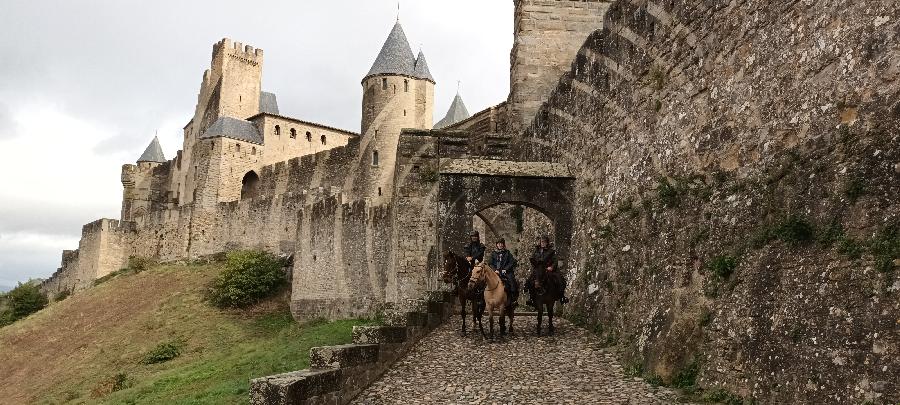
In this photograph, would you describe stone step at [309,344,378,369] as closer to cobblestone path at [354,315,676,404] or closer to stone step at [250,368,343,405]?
stone step at [250,368,343,405]

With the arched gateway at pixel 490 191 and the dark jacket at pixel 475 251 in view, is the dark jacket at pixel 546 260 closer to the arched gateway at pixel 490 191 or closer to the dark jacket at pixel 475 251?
the dark jacket at pixel 475 251

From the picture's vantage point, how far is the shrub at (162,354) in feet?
79.3

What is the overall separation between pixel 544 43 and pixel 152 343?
1715cm

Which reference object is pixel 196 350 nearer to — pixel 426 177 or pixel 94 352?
pixel 94 352

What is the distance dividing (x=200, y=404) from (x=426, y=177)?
6.98m

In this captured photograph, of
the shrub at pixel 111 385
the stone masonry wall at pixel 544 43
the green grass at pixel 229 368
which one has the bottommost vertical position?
the shrub at pixel 111 385

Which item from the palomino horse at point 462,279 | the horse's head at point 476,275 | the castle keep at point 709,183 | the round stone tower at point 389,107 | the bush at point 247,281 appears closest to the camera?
the castle keep at point 709,183

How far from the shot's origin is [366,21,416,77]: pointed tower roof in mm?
41781

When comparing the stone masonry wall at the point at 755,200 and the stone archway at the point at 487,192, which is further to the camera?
the stone archway at the point at 487,192

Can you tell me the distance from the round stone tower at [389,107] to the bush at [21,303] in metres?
24.4

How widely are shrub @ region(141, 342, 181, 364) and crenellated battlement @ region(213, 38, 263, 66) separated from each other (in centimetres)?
3885

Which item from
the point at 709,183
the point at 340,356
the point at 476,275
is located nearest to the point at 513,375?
the point at 476,275

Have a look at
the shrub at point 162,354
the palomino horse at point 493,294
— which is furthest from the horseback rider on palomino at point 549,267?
the shrub at point 162,354

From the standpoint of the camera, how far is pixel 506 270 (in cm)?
1264
